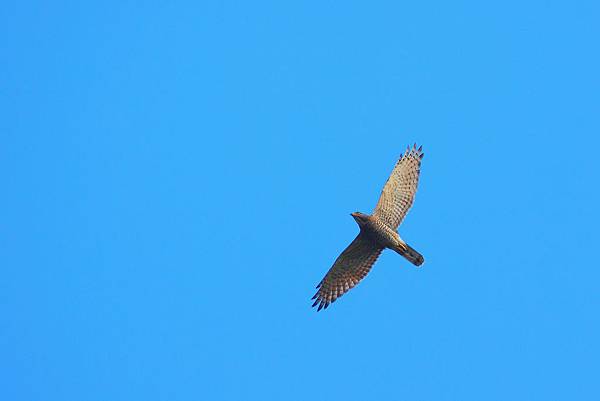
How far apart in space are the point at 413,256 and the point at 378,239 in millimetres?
966

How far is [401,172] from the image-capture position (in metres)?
19.7

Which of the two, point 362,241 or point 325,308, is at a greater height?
point 362,241

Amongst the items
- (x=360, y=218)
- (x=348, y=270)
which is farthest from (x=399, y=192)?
(x=348, y=270)

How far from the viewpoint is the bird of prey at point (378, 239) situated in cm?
1873

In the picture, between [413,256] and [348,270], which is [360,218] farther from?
[413,256]

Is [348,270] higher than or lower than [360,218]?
lower

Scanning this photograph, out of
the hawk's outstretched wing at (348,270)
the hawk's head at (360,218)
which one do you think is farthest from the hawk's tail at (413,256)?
the hawk's head at (360,218)

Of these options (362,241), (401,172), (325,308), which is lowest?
(325,308)

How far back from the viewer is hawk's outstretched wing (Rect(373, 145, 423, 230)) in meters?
19.2

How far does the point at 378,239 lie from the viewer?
18766mm

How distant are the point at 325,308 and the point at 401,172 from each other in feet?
13.3

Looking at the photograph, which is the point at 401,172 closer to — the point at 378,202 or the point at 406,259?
the point at 378,202

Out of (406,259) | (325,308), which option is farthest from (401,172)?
(325,308)

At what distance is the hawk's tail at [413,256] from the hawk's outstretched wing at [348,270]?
26.6 inches
